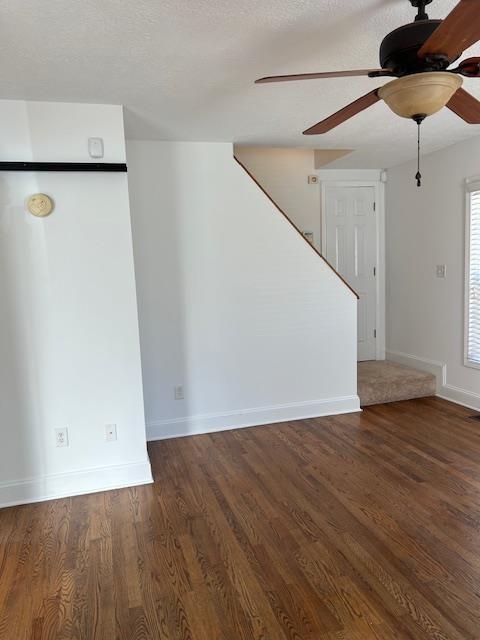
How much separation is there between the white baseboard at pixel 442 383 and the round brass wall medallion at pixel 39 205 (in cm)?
373

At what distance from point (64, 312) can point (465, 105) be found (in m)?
2.37

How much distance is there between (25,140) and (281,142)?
6.50 ft

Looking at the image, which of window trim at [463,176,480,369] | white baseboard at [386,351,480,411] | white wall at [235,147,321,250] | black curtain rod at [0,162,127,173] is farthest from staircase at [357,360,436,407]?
black curtain rod at [0,162,127,173]

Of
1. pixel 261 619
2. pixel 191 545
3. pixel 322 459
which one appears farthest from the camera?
pixel 322 459

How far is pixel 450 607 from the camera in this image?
1.70 metres

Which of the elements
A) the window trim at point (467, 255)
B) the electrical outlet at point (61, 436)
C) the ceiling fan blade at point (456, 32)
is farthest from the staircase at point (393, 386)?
the ceiling fan blade at point (456, 32)

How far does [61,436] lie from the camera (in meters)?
2.73

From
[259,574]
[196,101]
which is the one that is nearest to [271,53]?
[196,101]

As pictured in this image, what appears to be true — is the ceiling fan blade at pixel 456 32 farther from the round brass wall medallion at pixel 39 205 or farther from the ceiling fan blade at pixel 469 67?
the round brass wall medallion at pixel 39 205

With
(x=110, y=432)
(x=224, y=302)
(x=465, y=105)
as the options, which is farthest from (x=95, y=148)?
(x=465, y=105)

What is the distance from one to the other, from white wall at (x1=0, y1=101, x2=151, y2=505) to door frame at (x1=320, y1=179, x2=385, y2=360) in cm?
273

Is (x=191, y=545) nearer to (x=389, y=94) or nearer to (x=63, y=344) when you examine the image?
(x=63, y=344)

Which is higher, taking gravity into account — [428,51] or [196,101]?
[196,101]

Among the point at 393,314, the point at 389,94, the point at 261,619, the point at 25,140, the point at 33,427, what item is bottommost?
the point at 261,619
